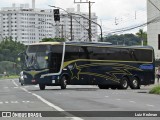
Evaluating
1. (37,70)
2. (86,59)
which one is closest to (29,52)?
(37,70)

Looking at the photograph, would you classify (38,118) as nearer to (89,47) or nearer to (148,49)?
(89,47)

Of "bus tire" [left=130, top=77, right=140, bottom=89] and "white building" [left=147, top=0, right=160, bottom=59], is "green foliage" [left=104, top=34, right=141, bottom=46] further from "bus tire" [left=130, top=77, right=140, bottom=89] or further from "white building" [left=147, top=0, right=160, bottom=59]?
"bus tire" [left=130, top=77, right=140, bottom=89]

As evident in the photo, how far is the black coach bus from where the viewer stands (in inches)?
1666

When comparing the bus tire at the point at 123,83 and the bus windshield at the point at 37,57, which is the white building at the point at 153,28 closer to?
the bus tire at the point at 123,83

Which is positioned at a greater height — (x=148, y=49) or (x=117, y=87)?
(x=148, y=49)

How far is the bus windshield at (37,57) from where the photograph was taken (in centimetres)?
4212

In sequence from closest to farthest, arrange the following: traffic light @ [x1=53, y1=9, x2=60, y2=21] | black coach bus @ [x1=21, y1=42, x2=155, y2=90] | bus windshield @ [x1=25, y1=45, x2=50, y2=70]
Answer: bus windshield @ [x1=25, y1=45, x2=50, y2=70] → black coach bus @ [x1=21, y1=42, x2=155, y2=90] → traffic light @ [x1=53, y1=9, x2=60, y2=21]

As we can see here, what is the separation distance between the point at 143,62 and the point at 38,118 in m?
30.1

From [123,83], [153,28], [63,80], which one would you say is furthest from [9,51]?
[63,80]

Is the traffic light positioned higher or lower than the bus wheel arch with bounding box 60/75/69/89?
higher

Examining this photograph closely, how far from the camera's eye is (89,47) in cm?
4428

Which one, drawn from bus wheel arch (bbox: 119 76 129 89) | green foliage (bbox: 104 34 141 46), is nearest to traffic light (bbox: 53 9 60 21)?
bus wheel arch (bbox: 119 76 129 89)

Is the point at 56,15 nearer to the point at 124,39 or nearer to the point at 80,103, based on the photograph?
the point at 80,103

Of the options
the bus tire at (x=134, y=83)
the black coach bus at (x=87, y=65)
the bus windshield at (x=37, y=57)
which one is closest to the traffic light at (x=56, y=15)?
the black coach bus at (x=87, y=65)
